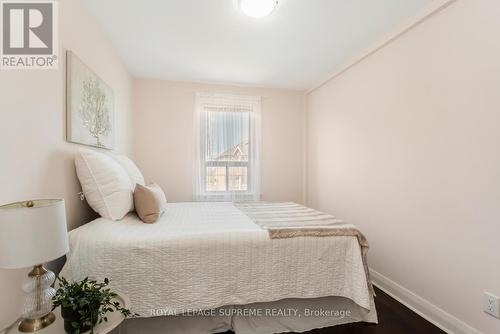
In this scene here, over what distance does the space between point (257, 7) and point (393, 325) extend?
255 cm

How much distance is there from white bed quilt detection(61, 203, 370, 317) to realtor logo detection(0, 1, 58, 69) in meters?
0.97

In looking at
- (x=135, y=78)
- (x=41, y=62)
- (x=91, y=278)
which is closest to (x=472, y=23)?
(x=41, y=62)

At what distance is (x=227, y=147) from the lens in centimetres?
361

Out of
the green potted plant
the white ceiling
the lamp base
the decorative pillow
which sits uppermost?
the white ceiling

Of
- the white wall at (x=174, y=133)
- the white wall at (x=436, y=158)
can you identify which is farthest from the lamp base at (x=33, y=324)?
the white wall at (x=174, y=133)

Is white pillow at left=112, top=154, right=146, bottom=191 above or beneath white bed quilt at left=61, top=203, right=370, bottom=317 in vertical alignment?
above

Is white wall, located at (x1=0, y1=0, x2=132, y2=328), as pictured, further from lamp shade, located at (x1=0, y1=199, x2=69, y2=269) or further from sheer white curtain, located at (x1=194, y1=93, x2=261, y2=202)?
sheer white curtain, located at (x1=194, y1=93, x2=261, y2=202)

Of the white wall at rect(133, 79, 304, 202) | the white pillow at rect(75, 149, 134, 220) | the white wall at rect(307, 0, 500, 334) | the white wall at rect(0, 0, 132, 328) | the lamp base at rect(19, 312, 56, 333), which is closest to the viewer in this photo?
the lamp base at rect(19, 312, 56, 333)

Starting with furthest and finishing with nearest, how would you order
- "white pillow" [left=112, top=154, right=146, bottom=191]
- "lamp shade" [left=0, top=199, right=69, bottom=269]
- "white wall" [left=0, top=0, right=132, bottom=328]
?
"white pillow" [left=112, top=154, right=146, bottom=191], "white wall" [left=0, top=0, right=132, bottom=328], "lamp shade" [left=0, top=199, right=69, bottom=269]

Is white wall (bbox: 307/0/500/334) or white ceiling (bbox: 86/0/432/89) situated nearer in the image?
white wall (bbox: 307/0/500/334)

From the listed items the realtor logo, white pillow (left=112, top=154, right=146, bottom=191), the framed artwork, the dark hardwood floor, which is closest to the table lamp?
the realtor logo

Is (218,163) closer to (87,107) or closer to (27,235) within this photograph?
(87,107)

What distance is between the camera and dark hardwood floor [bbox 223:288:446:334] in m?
1.65

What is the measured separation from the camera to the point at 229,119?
3592 millimetres
